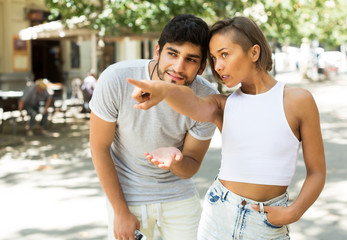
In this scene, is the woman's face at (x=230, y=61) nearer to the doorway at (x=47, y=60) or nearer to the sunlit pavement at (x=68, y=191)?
the sunlit pavement at (x=68, y=191)

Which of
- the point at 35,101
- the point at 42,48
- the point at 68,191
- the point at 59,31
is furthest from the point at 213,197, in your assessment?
the point at 42,48

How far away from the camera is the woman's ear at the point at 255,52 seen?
6.47 ft

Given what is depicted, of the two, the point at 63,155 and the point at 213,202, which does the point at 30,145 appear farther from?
the point at 213,202

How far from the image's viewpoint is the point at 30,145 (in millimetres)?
9438

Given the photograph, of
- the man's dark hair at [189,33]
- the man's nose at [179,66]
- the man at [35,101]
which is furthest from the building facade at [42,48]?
the man's nose at [179,66]

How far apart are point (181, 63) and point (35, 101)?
926 centimetres

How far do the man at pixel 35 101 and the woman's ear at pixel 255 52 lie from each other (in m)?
9.14

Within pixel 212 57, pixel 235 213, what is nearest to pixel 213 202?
pixel 235 213

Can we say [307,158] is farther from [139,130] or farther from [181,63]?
[139,130]

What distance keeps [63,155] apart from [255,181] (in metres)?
6.89

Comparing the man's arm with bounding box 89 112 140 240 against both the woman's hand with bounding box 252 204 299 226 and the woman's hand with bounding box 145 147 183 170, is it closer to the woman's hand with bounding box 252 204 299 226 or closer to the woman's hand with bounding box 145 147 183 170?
the woman's hand with bounding box 145 147 183 170

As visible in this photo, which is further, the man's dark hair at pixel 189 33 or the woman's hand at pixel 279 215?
the man's dark hair at pixel 189 33

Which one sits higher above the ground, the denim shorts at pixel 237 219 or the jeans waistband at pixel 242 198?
the jeans waistband at pixel 242 198

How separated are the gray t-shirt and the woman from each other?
0.34 meters
